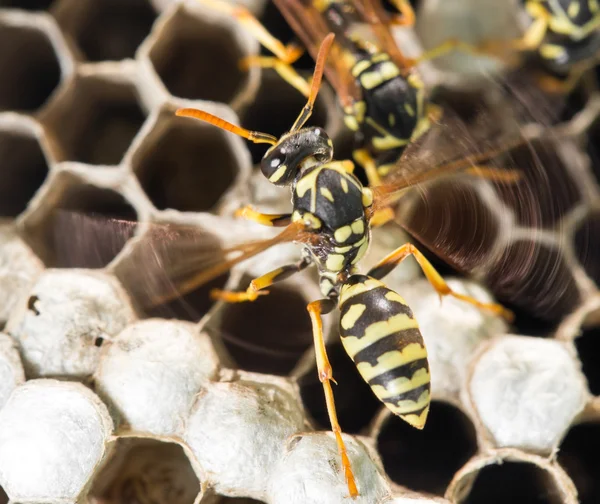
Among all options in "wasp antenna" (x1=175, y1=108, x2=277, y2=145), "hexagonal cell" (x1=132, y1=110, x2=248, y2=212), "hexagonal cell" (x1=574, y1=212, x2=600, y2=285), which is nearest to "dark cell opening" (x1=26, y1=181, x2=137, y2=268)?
"hexagonal cell" (x1=132, y1=110, x2=248, y2=212)

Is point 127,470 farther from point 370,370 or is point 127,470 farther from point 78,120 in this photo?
point 78,120

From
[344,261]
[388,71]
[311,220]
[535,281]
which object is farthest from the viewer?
[388,71]

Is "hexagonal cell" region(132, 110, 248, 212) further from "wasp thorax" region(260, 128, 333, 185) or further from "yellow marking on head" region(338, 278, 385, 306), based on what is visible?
"yellow marking on head" region(338, 278, 385, 306)

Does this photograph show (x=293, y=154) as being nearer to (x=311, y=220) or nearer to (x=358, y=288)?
(x=311, y=220)

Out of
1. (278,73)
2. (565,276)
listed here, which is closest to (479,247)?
(565,276)

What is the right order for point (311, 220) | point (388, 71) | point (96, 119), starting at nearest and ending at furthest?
point (311, 220), point (388, 71), point (96, 119)

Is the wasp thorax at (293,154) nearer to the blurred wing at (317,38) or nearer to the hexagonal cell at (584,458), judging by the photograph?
the blurred wing at (317,38)

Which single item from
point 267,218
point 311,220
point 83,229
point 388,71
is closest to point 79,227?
point 83,229
